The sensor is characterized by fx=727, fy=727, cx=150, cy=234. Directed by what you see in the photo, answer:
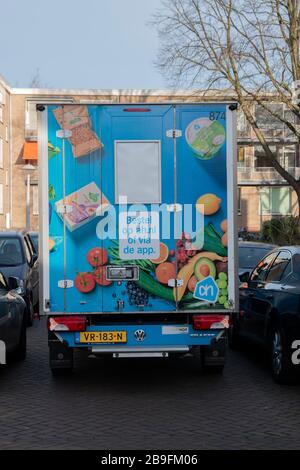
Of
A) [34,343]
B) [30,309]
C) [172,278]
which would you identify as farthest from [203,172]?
[30,309]

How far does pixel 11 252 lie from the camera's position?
13969 millimetres

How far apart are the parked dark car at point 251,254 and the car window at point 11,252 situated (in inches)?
165

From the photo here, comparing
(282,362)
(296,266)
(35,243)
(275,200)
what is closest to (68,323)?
(282,362)

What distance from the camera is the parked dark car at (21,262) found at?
43.9ft

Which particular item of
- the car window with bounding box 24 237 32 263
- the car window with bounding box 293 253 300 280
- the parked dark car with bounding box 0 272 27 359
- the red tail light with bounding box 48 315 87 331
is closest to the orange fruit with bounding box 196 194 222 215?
the car window with bounding box 293 253 300 280

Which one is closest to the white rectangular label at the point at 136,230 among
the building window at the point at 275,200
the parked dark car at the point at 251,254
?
the parked dark car at the point at 251,254

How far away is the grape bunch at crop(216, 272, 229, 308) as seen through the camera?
815 centimetres

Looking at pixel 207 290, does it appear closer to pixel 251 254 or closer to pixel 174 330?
pixel 174 330

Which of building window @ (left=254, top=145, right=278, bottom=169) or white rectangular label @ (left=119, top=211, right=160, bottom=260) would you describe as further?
building window @ (left=254, top=145, right=278, bottom=169)

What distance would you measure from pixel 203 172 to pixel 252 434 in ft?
9.95

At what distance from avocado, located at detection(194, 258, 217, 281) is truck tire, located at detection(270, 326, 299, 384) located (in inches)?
44.9

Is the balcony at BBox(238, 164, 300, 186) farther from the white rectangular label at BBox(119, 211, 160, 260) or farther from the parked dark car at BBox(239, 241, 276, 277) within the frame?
the white rectangular label at BBox(119, 211, 160, 260)

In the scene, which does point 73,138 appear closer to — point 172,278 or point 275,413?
point 172,278
